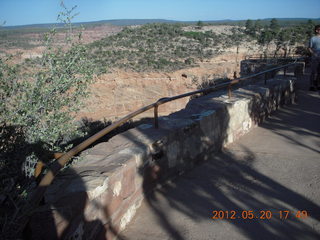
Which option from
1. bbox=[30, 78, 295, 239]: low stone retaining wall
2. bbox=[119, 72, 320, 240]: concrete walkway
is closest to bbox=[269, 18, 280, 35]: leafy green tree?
bbox=[30, 78, 295, 239]: low stone retaining wall

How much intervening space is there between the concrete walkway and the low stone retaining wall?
181 mm

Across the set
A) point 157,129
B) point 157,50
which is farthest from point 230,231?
point 157,50

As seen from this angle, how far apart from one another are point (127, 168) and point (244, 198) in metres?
1.33

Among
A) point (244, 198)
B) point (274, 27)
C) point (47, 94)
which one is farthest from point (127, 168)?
point (274, 27)

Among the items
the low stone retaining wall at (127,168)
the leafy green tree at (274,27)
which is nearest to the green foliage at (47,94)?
the low stone retaining wall at (127,168)

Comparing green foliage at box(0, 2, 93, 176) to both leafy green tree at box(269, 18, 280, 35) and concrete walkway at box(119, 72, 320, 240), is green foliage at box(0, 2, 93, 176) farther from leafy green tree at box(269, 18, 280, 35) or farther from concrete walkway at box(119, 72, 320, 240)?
leafy green tree at box(269, 18, 280, 35)

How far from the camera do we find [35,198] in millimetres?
1780

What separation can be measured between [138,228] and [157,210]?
0.32 meters

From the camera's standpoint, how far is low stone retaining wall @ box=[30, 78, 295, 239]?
82.2 inches

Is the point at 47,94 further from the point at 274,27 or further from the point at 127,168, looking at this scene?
the point at 274,27

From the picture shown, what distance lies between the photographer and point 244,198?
10.4 feet

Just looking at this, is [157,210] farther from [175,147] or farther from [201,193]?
[175,147]

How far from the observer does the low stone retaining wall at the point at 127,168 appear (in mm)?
2088

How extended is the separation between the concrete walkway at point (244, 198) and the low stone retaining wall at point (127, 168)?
0.59 ft
